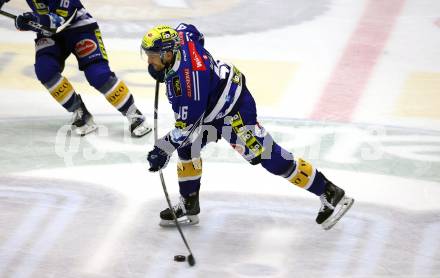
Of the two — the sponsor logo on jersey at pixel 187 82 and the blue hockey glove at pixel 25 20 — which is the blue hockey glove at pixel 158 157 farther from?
the blue hockey glove at pixel 25 20

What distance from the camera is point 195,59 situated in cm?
472

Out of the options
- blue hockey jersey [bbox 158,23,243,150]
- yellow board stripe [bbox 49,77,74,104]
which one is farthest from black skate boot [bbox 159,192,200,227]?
yellow board stripe [bbox 49,77,74,104]

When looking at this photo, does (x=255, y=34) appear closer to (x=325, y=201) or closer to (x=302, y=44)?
(x=302, y=44)

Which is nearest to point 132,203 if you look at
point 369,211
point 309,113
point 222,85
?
point 222,85

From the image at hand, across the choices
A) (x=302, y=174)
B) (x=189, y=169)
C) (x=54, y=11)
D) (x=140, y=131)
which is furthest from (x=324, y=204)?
(x=54, y=11)

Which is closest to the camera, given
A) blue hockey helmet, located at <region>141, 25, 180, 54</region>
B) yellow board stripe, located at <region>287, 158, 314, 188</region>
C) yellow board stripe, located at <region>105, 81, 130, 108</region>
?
blue hockey helmet, located at <region>141, 25, 180, 54</region>

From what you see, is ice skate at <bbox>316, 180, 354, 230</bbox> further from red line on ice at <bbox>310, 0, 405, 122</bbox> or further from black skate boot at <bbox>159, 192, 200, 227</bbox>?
red line on ice at <bbox>310, 0, 405, 122</bbox>

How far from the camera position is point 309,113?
277 inches

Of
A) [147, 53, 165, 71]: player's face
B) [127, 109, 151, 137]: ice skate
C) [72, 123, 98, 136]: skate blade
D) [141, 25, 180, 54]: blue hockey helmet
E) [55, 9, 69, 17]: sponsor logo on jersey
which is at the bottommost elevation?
[72, 123, 98, 136]: skate blade

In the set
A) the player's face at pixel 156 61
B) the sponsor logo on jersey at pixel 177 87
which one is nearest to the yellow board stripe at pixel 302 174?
the sponsor logo on jersey at pixel 177 87

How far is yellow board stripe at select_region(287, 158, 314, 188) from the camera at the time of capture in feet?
16.6

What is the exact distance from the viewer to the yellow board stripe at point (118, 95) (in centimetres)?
664

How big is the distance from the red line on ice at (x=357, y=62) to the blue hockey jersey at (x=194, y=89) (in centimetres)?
214

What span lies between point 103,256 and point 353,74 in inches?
144
